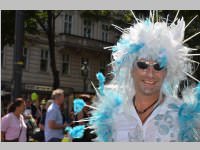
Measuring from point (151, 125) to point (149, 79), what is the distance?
0.31 m

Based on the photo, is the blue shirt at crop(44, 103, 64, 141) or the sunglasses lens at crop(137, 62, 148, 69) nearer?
the sunglasses lens at crop(137, 62, 148, 69)

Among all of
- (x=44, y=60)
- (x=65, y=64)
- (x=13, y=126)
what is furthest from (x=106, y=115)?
(x=65, y=64)

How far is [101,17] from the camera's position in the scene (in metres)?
20.3

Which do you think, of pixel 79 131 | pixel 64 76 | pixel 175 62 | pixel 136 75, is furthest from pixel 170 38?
pixel 64 76

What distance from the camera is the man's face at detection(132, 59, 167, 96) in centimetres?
275

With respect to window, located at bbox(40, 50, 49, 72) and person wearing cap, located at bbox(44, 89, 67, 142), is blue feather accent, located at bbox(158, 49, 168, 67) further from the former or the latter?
window, located at bbox(40, 50, 49, 72)

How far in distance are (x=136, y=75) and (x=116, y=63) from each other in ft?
0.63

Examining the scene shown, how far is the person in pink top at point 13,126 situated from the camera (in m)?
5.95

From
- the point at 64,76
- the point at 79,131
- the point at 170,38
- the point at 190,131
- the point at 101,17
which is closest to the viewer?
the point at 190,131

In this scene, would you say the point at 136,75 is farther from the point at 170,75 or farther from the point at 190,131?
the point at 190,131

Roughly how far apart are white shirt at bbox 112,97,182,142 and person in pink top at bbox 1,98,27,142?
3.45 meters

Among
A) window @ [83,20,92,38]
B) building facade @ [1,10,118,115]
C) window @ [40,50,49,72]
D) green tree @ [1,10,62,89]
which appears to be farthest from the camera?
window @ [83,20,92,38]

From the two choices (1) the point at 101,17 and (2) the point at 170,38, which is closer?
(2) the point at 170,38

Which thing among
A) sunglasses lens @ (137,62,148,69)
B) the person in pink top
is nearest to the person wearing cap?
the person in pink top
